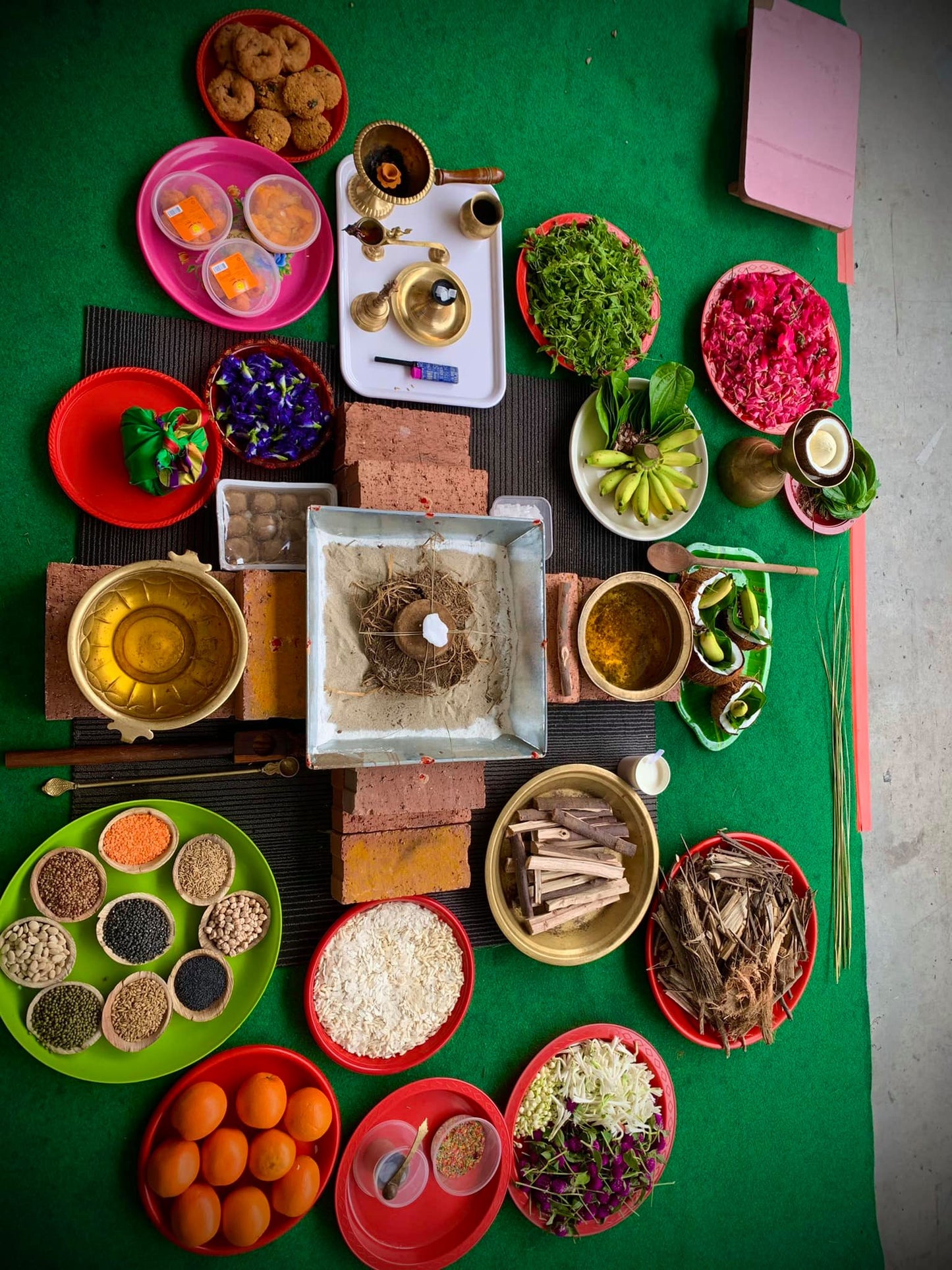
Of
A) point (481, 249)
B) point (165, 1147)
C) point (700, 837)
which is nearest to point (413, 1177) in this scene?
point (165, 1147)

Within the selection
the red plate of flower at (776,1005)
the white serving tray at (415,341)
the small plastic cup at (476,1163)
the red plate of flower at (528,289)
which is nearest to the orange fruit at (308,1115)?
the small plastic cup at (476,1163)

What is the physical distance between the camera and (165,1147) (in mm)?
2385

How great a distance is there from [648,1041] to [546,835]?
1.03 meters

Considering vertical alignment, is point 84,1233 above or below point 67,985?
below

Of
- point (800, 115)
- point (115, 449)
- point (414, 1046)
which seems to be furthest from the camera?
point (800, 115)

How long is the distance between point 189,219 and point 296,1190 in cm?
319

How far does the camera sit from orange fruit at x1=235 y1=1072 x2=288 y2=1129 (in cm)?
242

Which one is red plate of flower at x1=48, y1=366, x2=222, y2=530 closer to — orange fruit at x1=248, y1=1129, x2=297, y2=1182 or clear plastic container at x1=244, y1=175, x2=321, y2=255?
clear plastic container at x1=244, y1=175, x2=321, y2=255

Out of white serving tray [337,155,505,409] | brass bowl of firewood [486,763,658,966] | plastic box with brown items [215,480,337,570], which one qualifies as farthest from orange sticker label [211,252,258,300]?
brass bowl of firewood [486,763,658,966]

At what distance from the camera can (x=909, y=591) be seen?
3.83 m

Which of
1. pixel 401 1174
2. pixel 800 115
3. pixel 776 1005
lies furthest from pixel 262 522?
pixel 800 115

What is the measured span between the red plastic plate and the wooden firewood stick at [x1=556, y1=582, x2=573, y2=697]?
3.03ft

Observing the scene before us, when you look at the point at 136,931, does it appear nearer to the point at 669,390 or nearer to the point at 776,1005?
the point at 776,1005

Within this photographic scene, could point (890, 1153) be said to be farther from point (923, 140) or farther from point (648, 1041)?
point (923, 140)
